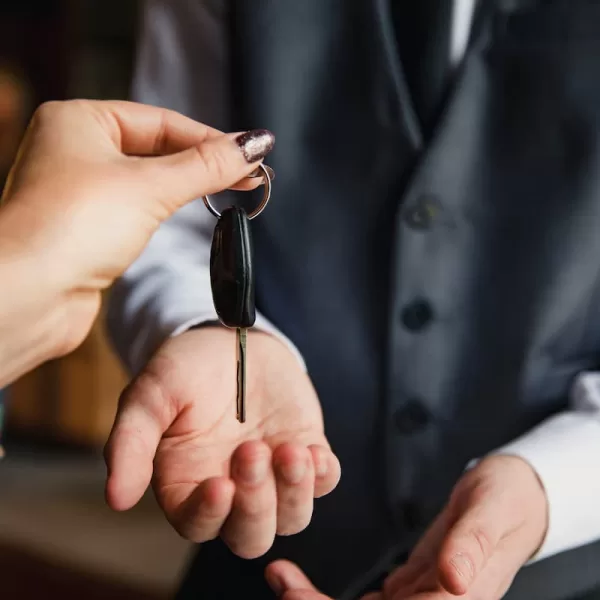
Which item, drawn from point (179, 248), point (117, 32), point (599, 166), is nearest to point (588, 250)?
point (599, 166)

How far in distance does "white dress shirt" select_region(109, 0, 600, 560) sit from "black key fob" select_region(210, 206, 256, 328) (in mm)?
81

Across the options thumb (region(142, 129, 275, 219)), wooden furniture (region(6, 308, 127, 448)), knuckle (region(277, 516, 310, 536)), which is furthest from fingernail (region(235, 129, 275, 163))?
wooden furniture (region(6, 308, 127, 448))

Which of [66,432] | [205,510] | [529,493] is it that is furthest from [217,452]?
[66,432]

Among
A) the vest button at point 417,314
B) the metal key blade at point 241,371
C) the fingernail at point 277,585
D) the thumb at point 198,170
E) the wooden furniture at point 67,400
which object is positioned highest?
the thumb at point 198,170

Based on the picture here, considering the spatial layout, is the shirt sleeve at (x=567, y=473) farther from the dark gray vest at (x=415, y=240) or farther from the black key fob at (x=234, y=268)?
the black key fob at (x=234, y=268)

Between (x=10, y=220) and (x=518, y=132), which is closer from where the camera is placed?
(x=10, y=220)

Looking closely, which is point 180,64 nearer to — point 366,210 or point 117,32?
point 366,210

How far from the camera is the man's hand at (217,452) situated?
235 mm

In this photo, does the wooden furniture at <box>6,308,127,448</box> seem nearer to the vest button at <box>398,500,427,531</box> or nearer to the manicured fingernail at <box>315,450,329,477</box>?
the vest button at <box>398,500,427,531</box>

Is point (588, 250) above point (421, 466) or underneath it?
above

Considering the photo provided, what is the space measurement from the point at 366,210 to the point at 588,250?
0.10 meters

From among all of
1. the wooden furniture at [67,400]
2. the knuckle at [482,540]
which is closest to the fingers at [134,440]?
the knuckle at [482,540]

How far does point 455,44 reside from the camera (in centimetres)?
35

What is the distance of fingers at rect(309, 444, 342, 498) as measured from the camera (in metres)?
0.24
